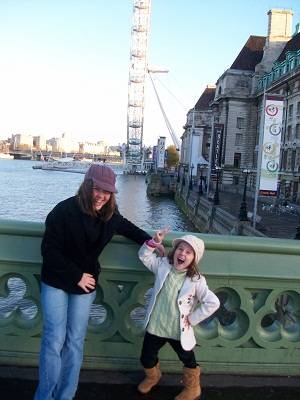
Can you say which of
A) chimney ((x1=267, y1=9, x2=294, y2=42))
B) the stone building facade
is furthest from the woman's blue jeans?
chimney ((x1=267, y1=9, x2=294, y2=42))

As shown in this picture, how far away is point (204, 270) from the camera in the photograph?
377 cm

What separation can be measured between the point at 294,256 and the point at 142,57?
116170 millimetres

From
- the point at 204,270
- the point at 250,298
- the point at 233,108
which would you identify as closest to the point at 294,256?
the point at 250,298

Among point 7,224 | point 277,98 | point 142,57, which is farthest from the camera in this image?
point 142,57

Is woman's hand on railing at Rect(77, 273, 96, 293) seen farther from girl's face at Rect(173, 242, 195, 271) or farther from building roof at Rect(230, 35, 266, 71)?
building roof at Rect(230, 35, 266, 71)

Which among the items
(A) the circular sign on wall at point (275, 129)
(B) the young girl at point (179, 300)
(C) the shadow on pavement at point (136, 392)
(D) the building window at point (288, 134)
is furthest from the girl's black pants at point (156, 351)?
(D) the building window at point (288, 134)

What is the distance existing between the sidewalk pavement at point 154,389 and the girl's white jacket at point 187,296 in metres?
0.48

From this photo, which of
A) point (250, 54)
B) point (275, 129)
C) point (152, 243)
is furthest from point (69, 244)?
point (250, 54)

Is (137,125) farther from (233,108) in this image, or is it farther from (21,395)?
(21,395)

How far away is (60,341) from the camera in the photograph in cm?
321

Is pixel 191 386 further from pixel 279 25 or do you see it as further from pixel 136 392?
pixel 279 25

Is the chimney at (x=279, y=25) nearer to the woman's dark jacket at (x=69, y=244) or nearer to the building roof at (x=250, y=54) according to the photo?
the building roof at (x=250, y=54)

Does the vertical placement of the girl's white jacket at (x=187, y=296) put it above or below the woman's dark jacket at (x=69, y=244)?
below

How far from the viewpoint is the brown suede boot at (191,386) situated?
3.52m
